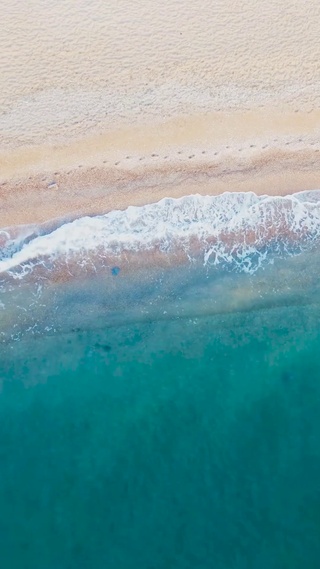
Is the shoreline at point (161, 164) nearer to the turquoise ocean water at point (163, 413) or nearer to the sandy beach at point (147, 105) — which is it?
the sandy beach at point (147, 105)

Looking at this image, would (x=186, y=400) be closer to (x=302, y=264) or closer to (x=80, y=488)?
(x=80, y=488)

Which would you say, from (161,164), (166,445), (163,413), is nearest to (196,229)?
(161,164)

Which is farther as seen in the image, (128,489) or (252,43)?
(252,43)

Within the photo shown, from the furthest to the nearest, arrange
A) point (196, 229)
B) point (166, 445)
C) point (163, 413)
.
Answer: point (196, 229)
point (163, 413)
point (166, 445)

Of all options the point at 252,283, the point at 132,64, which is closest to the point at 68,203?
the point at 132,64

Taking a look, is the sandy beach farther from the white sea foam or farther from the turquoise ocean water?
the turquoise ocean water

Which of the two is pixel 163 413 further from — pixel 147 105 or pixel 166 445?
pixel 147 105

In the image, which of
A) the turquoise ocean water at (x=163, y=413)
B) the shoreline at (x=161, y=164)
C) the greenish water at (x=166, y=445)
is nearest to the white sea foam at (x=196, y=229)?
the turquoise ocean water at (x=163, y=413)
